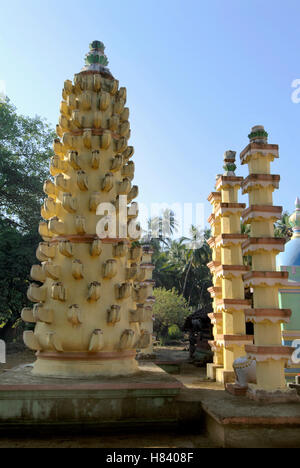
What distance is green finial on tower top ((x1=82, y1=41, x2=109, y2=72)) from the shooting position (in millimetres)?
10367

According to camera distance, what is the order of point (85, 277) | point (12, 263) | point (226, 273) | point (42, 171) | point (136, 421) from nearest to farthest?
point (136, 421), point (85, 277), point (226, 273), point (12, 263), point (42, 171)

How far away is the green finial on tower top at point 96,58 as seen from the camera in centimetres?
1037

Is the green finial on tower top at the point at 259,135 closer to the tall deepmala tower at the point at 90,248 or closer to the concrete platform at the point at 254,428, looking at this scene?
the tall deepmala tower at the point at 90,248

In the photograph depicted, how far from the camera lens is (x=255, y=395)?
7434 mm

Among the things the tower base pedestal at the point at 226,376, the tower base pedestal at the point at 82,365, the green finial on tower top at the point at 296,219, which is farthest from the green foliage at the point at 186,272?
the tower base pedestal at the point at 82,365

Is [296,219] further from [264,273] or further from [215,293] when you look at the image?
[264,273]

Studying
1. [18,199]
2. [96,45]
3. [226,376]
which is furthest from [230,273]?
[18,199]

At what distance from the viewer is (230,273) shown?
11.1 metres

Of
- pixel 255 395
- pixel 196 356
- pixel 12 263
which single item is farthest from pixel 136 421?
pixel 12 263

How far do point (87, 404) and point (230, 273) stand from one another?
5901 mm

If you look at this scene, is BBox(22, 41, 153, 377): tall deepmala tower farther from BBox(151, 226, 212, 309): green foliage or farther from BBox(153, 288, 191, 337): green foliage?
BBox(151, 226, 212, 309): green foliage

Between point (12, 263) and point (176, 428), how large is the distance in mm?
20434

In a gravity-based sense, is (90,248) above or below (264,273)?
above
